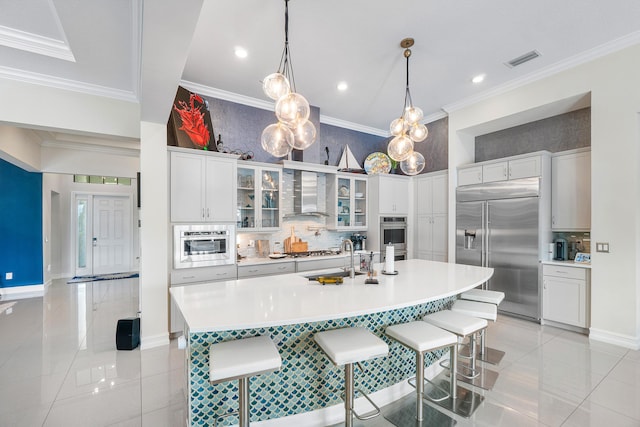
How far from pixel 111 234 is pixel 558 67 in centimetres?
996

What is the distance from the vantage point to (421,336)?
1924 mm

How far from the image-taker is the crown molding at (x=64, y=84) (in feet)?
9.93

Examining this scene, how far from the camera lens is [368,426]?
1.97 metres

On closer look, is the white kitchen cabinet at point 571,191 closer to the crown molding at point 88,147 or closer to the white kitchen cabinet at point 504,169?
the white kitchen cabinet at point 504,169

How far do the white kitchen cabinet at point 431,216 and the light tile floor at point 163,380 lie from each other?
162cm

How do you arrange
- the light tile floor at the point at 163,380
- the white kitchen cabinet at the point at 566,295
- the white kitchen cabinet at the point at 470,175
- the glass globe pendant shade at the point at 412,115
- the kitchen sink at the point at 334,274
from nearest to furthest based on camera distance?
1. the light tile floor at the point at 163,380
2. the kitchen sink at the point at 334,274
3. the glass globe pendant shade at the point at 412,115
4. the white kitchen cabinet at the point at 566,295
5. the white kitchen cabinet at the point at 470,175

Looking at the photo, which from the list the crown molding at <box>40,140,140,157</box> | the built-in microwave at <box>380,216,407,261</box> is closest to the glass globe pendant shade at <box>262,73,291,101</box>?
the built-in microwave at <box>380,216,407,261</box>

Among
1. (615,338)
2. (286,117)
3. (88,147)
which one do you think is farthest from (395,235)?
(88,147)

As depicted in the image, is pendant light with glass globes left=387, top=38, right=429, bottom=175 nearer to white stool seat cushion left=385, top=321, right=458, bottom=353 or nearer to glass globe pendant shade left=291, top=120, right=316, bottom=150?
glass globe pendant shade left=291, top=120, right=316, bottom=150

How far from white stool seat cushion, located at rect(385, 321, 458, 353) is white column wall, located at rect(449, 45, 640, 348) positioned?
9.14 ft

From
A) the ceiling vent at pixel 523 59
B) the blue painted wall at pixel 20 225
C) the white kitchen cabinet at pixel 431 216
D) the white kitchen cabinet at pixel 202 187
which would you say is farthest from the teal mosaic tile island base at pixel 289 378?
the blue painted wall at pixel 20 225

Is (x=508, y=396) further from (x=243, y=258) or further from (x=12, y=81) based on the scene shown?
(x=12, y=81)

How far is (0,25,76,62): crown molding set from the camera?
100 inches

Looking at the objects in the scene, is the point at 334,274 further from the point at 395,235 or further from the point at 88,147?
the point at 88,147
